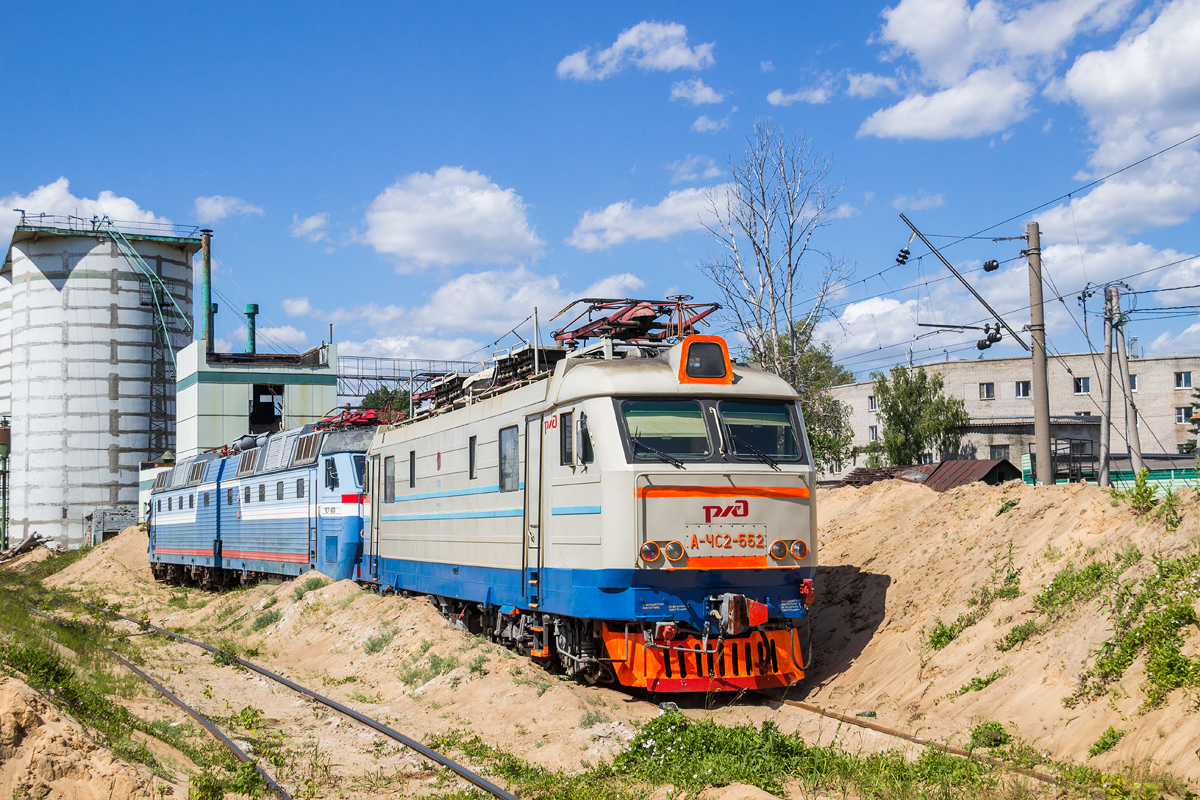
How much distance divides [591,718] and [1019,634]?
4.63m

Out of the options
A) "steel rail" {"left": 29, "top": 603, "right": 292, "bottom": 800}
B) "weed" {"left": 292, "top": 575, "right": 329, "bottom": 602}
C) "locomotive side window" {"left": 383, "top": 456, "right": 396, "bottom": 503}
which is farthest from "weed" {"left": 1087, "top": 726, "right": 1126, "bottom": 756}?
"weed" {"left": 292, "top": 575, "right": 329, "bottom": 602}

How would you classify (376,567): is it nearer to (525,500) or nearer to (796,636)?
(525,500)

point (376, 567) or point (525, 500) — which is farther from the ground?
point (525, 500)

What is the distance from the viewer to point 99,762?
820cm

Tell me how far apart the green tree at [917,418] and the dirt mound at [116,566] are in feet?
120

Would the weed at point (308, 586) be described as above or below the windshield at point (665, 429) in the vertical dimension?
below

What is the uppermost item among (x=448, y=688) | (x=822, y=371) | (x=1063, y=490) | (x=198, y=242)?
(x=198, y=242)

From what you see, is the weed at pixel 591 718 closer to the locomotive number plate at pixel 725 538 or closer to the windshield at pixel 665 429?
the locomotive number plate at pixel 725 538

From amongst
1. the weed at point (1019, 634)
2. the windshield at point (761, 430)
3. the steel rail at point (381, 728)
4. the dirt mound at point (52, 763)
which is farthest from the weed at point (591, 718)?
the weed at point (1019, 634)

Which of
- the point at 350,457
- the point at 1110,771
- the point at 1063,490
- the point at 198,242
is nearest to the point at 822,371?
the point at 198,242

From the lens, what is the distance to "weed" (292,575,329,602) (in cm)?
2214

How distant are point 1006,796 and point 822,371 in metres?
62.0

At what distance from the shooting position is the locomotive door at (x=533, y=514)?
502 inches

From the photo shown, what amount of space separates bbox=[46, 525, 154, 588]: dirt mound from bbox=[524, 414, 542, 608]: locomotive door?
32.2 meters
